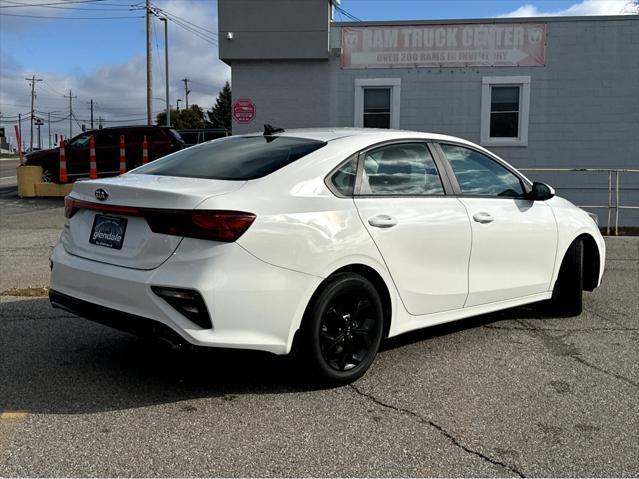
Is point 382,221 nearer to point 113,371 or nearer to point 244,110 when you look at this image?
point 113,371

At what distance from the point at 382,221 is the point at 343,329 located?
73cm

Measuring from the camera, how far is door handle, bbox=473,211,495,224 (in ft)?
15.4

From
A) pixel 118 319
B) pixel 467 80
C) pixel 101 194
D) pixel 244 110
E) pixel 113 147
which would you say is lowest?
pixel 118 319

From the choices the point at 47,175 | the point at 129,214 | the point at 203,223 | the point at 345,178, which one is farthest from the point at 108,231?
the point at 47,175

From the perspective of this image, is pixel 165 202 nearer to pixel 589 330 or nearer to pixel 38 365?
pixel 38 365

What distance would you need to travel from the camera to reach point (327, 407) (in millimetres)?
3660

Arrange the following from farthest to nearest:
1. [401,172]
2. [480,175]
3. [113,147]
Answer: [113,147] → [480,175] → [401,172]

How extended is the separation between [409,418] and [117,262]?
1.87 m

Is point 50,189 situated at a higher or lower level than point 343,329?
higher

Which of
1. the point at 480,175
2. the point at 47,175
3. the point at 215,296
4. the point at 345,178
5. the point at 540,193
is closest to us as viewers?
the point at 215,296

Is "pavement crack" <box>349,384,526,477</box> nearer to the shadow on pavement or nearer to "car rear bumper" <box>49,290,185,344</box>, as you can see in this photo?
the shadow on pavement

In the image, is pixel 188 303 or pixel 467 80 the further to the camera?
pixel 467 80

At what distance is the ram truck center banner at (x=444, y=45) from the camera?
14734 millimetres

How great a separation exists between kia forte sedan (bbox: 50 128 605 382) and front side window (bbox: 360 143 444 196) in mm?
11
